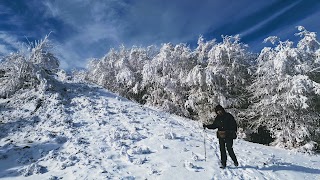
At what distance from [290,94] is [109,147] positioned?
10.3 meters

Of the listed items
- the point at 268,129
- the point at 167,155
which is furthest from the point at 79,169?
the point at 268,129

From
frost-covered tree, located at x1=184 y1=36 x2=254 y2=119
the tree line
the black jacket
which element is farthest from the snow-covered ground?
frost-covered tree, located at x1=184 y1=36 x2=254 y2=119

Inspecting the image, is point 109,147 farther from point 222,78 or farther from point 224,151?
point 222,78

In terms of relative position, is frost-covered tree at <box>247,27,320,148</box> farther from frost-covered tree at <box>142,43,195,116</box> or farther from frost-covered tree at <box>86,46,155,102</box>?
frost-covered tree at <box>86,46,155,102</box>

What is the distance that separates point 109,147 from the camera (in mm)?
11203

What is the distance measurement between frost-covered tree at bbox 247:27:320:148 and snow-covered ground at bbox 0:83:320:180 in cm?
311

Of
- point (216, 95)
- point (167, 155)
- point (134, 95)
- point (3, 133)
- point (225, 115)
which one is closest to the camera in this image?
point (225, 115)

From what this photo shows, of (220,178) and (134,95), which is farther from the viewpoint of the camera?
(134,95)

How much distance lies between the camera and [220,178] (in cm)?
877

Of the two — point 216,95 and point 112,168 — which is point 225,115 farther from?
point 216,95

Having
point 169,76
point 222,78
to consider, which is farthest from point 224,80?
point 169,76

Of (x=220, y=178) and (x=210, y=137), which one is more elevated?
(x=210, y=137)

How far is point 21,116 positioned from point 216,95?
39.6 feet

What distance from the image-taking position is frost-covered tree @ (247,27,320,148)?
15.9 metres
